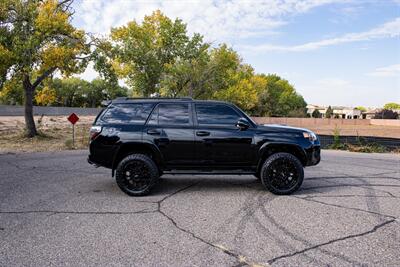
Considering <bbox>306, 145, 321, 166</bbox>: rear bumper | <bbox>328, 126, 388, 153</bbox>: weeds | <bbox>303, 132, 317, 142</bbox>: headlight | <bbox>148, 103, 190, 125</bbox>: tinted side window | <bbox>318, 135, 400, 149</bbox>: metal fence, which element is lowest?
<bbox>328, 126, 388, 153</bbox>: weeds

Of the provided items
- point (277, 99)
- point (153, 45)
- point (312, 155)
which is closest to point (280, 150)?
point (312, 155)

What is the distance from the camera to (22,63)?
49.9ft

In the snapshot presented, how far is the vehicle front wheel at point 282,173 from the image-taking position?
6836 millimetres

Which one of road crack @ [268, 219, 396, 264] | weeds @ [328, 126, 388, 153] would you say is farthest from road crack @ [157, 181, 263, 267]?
weeds @ [328, 126, 388, 153]

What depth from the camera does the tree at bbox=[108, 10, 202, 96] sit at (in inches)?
1136

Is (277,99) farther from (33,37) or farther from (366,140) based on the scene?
(33,37)

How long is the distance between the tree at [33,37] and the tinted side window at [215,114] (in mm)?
11057

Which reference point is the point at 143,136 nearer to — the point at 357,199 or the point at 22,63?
the point at 357,199

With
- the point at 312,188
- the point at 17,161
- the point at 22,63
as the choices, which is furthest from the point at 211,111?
the point at 22,63

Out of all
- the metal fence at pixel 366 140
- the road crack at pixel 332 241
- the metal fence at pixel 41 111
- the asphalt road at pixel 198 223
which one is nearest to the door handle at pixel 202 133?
the asphalt road at pixel 198 223

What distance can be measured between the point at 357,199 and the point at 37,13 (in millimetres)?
15590

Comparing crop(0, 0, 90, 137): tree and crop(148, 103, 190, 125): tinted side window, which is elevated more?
crop(0, 0, 90, 137): tree

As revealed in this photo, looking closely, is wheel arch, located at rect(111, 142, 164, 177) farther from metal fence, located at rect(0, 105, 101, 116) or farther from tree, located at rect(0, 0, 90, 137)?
metal fence, located at rect(0, 105, 101, 116)

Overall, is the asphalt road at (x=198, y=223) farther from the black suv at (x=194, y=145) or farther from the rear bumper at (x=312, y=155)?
the rear bumper at (x=312, y=155)
